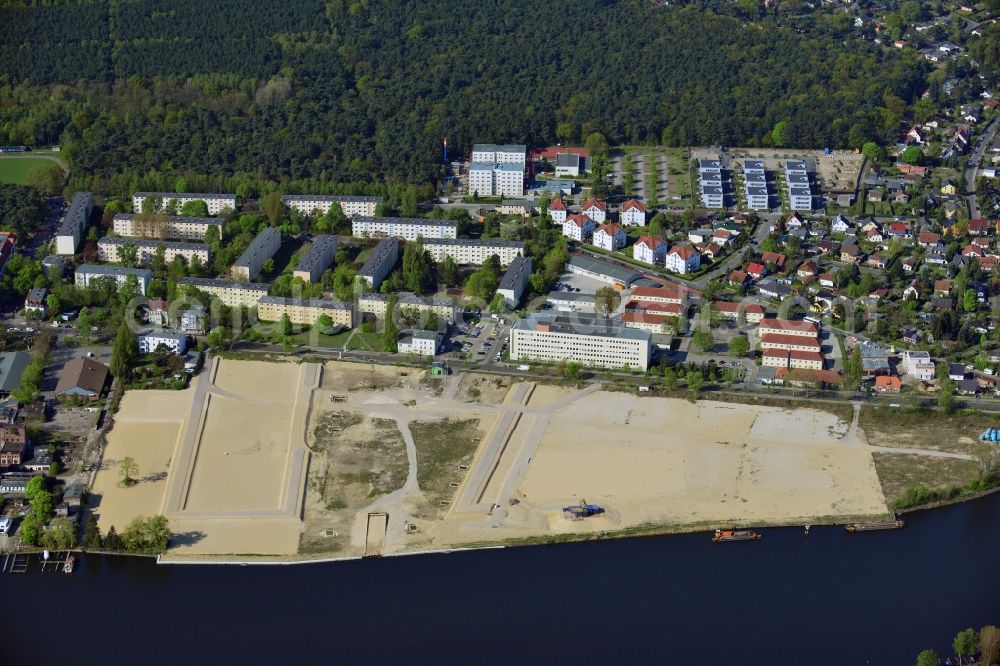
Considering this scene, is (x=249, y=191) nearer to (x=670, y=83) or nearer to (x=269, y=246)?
(x=269, y=246)

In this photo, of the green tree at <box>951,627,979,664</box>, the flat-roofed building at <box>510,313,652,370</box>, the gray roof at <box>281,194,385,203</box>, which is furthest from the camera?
the gray roof at <box>281,194,385,203</box>

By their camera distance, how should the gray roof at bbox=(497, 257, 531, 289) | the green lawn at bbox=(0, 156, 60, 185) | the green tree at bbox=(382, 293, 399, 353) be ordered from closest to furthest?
the green tree at bbox=(382, 293, 399, 353) < the gray roof at bbox=(497, 257, 531, 289) < the green lawn at bbox=(0, 156, 60, 185)

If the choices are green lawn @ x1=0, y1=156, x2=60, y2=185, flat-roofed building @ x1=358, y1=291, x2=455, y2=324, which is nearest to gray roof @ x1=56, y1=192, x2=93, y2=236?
green lawn @ x1=0, y1=156, x2=60, y2=185

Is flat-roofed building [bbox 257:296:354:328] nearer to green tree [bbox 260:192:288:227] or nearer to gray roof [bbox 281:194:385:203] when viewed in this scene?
green tree [bbox 260:192:288:227]

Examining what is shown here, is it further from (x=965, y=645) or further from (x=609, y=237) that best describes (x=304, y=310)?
(x=965, y=645)

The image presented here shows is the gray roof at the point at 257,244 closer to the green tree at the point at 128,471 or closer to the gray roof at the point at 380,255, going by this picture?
the gray roof at the point at 380,255

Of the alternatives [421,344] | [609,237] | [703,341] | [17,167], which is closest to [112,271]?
[421,344]

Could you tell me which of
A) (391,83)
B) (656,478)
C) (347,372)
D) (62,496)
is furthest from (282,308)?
(391,83)

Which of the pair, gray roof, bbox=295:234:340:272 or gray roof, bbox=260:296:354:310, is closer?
gray roof, bbox=260:296:354:310
